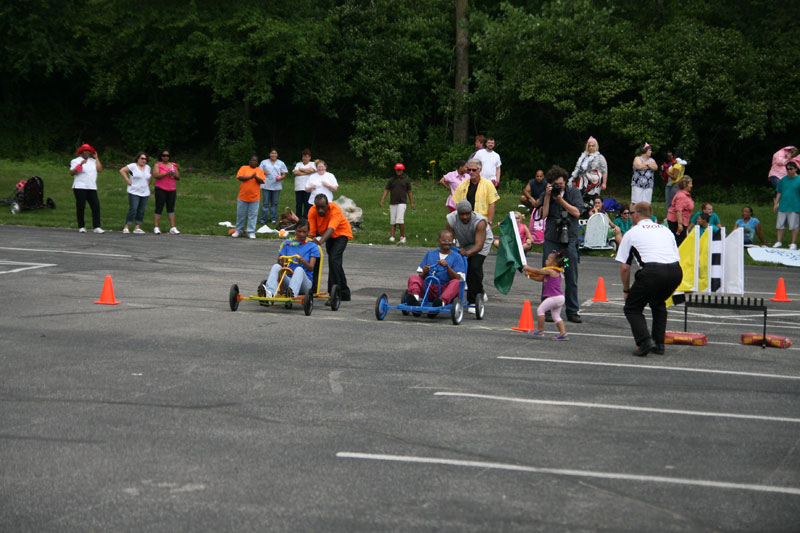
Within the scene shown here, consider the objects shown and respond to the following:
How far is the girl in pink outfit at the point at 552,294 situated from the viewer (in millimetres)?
12062

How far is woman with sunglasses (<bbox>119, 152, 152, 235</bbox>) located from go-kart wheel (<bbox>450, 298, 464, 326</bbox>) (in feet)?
40.4

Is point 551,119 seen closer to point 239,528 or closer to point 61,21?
point 61,21

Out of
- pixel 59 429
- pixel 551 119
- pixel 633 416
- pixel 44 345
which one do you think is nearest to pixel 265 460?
pixel 59 429

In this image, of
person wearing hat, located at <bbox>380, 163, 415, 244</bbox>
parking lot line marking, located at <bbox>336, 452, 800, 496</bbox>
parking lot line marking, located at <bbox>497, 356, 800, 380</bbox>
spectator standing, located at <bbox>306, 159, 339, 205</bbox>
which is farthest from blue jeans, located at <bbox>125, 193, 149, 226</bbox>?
parking lot line marking, located at <bbox>336, 452, 800, 496</bbox>

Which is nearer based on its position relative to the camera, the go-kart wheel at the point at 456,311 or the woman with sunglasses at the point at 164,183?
the go-kart wheel at the point at 456,311

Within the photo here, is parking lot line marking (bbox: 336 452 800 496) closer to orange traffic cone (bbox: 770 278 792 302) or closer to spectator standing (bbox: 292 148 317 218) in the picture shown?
orange traffic cone (bbox: 770 278 792 302)

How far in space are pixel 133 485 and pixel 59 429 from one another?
158 cm

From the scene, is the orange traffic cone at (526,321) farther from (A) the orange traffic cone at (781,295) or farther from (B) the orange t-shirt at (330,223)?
(A) the orange traffic cone at (781,295)

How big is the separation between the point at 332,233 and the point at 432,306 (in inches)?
100

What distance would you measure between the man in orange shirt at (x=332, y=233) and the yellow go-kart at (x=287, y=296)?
38 centimetres

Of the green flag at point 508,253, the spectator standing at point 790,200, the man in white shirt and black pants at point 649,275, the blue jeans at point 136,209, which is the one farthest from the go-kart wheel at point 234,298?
the spectator standing at point 790,200

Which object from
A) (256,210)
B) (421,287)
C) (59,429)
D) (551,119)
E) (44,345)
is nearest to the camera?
(59,429)

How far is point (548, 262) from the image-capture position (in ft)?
41.0

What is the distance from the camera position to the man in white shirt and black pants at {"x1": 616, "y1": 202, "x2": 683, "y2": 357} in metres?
11.0
